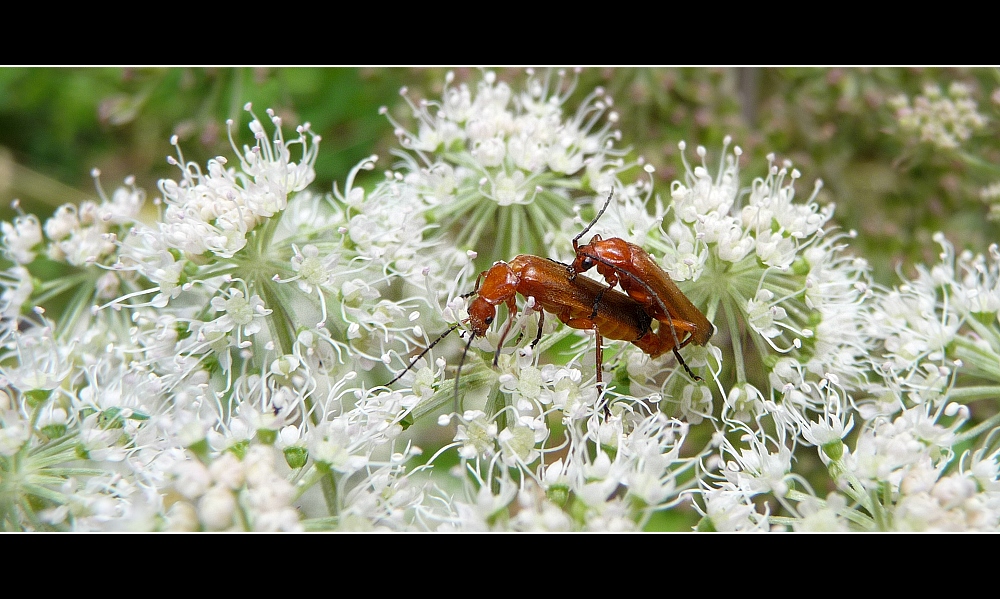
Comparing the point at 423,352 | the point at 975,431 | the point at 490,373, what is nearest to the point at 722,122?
the point at 975,431

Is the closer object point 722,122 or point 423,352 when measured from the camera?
point 423,352

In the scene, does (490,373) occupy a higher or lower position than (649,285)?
lower

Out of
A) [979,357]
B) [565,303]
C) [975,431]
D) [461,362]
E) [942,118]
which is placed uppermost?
[942,118]

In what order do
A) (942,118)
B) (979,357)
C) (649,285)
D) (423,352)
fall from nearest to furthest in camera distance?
(649,285), (423,352), (979,357), (942,118)

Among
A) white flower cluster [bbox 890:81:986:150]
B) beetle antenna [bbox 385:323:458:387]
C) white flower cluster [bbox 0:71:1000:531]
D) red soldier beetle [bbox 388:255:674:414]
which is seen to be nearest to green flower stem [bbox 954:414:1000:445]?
white flower cluster [bbox 0:71:1000:531]

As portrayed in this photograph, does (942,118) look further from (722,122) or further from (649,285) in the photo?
(649,285)

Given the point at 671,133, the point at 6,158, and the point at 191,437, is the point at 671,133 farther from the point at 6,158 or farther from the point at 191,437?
the point at 6,158
